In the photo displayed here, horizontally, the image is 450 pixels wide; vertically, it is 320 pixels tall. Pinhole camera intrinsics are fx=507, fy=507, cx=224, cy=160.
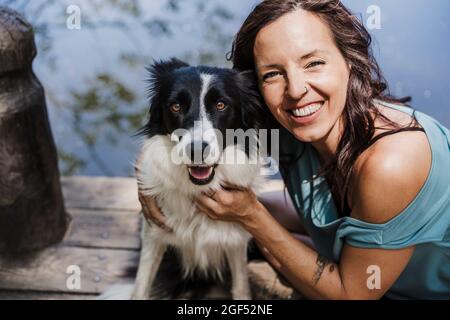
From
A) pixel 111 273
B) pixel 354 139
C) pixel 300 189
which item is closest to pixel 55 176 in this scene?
pixel 111 273

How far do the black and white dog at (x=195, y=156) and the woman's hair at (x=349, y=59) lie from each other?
0.72 ft

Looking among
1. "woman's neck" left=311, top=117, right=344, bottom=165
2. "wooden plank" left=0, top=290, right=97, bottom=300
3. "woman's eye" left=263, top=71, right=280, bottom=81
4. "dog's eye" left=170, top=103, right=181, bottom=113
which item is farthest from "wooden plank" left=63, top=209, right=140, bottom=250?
"woman's eye" left=263, top=71, right=280, bottom=81

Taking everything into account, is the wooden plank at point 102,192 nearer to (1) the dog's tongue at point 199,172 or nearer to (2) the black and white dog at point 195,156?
(2) the black and white dog at point 195,156

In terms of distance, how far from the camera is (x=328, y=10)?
1620 millimetres

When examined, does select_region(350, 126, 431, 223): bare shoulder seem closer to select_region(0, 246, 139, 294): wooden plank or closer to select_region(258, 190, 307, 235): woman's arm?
select_region(258, 190, 307, 235): woman's arm

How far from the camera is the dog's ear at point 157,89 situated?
6.22ft

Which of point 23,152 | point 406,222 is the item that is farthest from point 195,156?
point 23,152

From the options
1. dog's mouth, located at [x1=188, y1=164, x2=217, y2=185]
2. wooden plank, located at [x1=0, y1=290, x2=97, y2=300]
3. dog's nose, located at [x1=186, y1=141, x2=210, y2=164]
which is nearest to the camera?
dog's nose, located at [x1=186, y1=141, x2=210, y2=164]

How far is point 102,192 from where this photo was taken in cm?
294

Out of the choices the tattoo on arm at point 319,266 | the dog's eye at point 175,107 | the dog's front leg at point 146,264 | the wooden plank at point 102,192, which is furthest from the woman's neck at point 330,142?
the wooden plank at point 102,192

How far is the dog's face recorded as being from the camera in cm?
168

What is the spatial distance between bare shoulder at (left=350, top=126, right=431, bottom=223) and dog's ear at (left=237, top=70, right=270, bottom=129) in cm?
48

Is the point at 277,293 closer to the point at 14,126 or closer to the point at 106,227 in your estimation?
the point at 106,227

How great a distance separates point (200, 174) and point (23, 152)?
2.80 ft
